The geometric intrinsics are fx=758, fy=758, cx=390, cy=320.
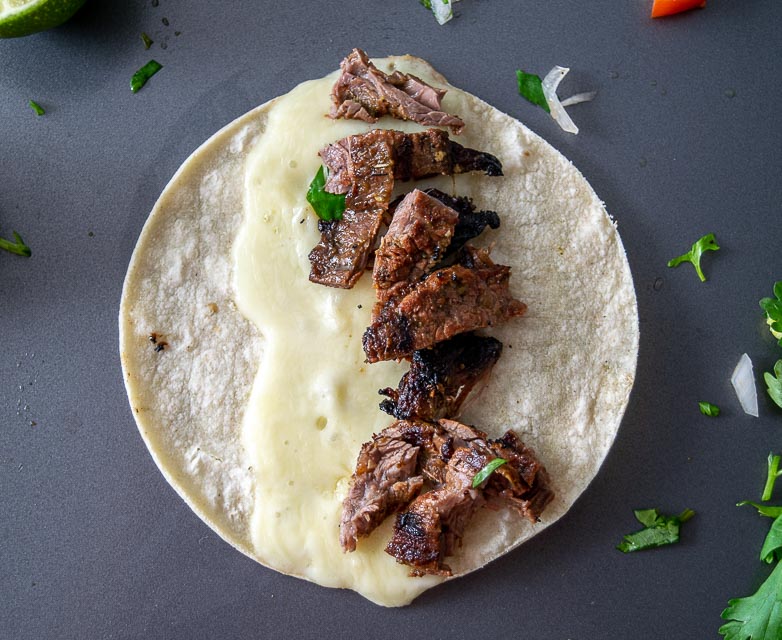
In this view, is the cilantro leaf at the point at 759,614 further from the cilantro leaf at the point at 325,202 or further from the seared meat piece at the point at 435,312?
the cilantro leaf at the point at 325,202

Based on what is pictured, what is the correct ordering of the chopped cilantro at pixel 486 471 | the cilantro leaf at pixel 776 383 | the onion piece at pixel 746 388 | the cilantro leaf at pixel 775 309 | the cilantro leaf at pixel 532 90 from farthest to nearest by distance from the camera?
Answer: the cilantro leaf at pixel 532 90
the onion piece at pixel 746 388
the cilantro leaf at pixel 776 383
the cilantro leaf at pixel 775 309
the chopped cilantro at pixel 486 471

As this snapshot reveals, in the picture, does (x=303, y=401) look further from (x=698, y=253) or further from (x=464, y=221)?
(x=698, y=253)

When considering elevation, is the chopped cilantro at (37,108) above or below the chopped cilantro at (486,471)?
above

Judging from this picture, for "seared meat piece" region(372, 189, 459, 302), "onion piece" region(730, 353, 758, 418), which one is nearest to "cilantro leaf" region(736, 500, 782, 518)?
"onion piece" region(730, 353, 758, 418)

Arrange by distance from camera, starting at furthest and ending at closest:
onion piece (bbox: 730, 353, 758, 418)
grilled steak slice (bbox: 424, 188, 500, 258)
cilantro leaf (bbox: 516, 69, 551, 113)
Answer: cilantro leaf (bbox: 516, 69, 551, 113) < onion piece (bbox: 730, 353, 758, 418) < grilled steak slice (bbox: 424, 188, 500, 258)

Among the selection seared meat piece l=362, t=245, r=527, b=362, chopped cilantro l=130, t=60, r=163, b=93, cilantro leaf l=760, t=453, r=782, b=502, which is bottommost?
cilantro leaf l=760, t=453, r=782, b=502

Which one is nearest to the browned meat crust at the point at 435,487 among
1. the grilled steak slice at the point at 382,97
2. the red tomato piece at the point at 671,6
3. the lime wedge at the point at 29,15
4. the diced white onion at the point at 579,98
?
the grilled steak slice at the point at 382,97

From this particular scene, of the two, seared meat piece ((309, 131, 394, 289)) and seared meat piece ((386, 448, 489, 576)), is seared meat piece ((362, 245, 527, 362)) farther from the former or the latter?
seared meat piece ((386, 448, 489, 576))
